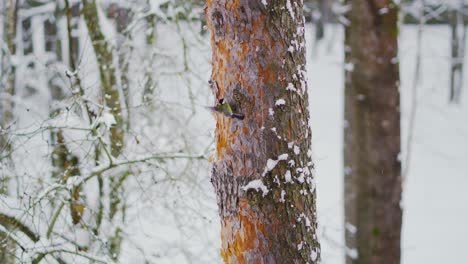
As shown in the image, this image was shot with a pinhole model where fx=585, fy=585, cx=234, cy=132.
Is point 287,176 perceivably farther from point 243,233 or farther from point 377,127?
point 377,127

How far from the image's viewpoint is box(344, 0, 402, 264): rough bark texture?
18.9ft

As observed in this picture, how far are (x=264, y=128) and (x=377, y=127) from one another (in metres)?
3.47

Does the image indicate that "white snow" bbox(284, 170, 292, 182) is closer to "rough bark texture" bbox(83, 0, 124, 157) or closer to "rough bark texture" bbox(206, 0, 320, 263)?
"rough bark texture" bbox(206, 0, 320, 263)

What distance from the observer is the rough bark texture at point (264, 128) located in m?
2.56

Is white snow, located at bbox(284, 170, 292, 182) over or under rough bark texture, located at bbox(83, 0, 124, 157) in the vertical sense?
under

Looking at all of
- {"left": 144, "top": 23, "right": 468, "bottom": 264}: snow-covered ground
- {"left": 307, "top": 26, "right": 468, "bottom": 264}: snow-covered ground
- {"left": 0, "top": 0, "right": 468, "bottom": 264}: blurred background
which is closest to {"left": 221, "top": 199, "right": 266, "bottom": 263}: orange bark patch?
{"left": 0, "top": 0, "right": 468, "bottom": 264}: blurred background

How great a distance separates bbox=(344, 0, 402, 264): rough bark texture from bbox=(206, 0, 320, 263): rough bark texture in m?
3.27

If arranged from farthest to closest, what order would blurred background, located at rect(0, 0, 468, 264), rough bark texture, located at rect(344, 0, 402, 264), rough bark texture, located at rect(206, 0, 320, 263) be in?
rough bark texture, located at rect(344, 0, 402, 264) → blurred background, located at rect(0, 0, 468, 264) → rough bark texture, located at rect(206, 0, 320, 263)

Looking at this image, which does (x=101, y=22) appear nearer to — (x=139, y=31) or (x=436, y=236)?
(x=139, y=31)

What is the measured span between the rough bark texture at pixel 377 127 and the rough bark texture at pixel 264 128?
327cm

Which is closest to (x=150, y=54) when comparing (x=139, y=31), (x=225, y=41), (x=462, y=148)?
(x=139, y=31)

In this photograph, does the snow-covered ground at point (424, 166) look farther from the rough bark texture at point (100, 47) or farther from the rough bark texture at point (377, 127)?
the rough bark texture at point (100, 47)

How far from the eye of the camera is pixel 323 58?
1119 inches

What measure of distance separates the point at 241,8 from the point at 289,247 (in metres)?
1.08
